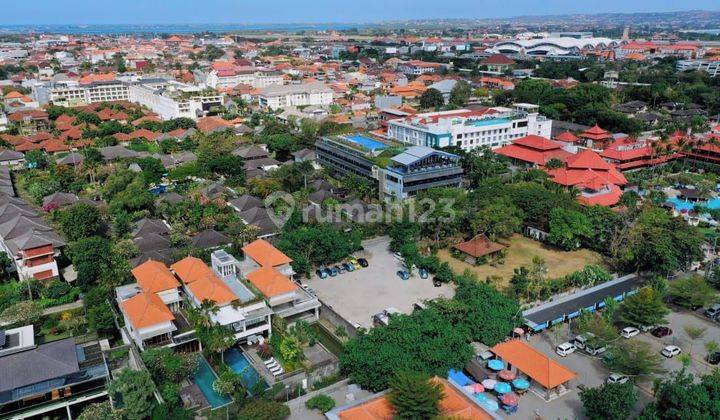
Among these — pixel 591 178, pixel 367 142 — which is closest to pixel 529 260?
pixel 591 178

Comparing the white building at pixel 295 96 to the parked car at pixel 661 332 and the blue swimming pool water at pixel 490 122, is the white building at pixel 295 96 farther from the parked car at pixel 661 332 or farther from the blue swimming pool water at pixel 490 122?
the parked car at pixel 661 332

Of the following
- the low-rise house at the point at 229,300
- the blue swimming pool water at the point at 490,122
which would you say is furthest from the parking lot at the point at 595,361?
the blue swimming pool water at the point at 490,122

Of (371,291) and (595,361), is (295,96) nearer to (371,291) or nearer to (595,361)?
(371,291)

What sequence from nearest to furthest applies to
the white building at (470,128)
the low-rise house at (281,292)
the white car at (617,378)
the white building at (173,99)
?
the white car at (617,378)
the low-rise house at (281,292)
the white building at (470,128)
the white building at (173,99)

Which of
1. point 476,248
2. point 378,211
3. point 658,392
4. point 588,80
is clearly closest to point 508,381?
point 658,392

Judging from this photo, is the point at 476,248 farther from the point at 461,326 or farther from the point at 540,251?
the point at 461,326

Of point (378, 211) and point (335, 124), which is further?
point (335, 124)
